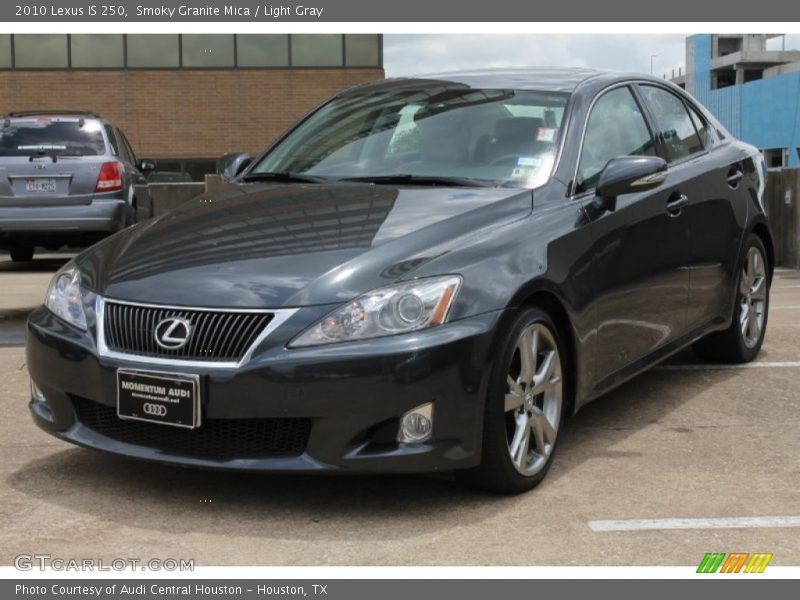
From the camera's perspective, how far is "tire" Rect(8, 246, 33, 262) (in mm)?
15594

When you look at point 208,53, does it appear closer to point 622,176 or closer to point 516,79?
point 516,79

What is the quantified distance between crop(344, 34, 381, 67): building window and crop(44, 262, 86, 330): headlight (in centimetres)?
2653

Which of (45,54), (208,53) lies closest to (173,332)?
(208,53)

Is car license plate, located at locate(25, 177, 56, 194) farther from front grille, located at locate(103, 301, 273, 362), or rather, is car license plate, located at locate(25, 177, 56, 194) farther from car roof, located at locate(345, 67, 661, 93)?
front grille, located at locate(103, 301, 273, 362)

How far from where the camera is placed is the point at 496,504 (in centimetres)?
450

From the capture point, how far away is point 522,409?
15.2ft

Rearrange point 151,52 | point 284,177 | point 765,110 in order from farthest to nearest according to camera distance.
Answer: point 765,110 → point 151,52 → point 284,177

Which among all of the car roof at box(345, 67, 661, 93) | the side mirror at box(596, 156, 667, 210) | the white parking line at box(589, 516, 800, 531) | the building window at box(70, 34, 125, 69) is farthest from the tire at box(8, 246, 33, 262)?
the building window at box(70, 34, 125, 69)

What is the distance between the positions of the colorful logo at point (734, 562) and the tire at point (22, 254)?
12978mm

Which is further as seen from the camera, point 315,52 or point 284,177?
point 315,52

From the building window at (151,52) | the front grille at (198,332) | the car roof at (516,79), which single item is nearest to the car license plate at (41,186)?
the car roof at (516,79)

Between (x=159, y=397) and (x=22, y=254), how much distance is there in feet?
39.9

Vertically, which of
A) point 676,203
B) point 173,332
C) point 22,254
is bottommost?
point 22,254
